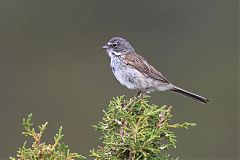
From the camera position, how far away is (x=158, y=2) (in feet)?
47.8

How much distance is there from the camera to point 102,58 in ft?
46.9

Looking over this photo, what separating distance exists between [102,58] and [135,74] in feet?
24.7

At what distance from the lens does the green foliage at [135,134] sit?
4.11 m

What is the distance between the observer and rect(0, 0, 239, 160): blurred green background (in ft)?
40.5

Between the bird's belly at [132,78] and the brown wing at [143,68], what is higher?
the brown wing at [143,68]

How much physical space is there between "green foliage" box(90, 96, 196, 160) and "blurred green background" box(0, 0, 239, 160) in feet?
23.6

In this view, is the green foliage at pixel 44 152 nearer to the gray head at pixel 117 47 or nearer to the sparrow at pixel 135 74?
the sparrow at pixel 135 74

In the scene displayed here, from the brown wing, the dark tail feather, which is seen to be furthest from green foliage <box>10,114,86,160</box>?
the brown wing

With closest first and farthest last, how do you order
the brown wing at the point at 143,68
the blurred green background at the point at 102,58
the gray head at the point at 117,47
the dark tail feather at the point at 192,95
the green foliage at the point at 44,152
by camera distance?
the green foliage at the point at 44,152 < the dark tail feather at the point at 192,95 < the brown wing at the point at 143,68 < the gray head at the point at 117,47 < the blurred green background at the point at 102,58

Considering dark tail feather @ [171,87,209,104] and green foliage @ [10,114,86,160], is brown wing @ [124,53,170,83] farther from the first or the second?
green foliage @ [10,114,86,160]

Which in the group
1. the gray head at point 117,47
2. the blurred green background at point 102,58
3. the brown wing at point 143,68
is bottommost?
the brown wing at point 143,68

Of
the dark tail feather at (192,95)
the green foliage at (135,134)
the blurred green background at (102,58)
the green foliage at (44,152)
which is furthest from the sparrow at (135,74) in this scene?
the blurred green background at (102,58)

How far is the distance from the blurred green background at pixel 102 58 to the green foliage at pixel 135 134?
7183mm

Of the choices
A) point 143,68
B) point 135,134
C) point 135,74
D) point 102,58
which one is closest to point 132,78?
point 135,74
